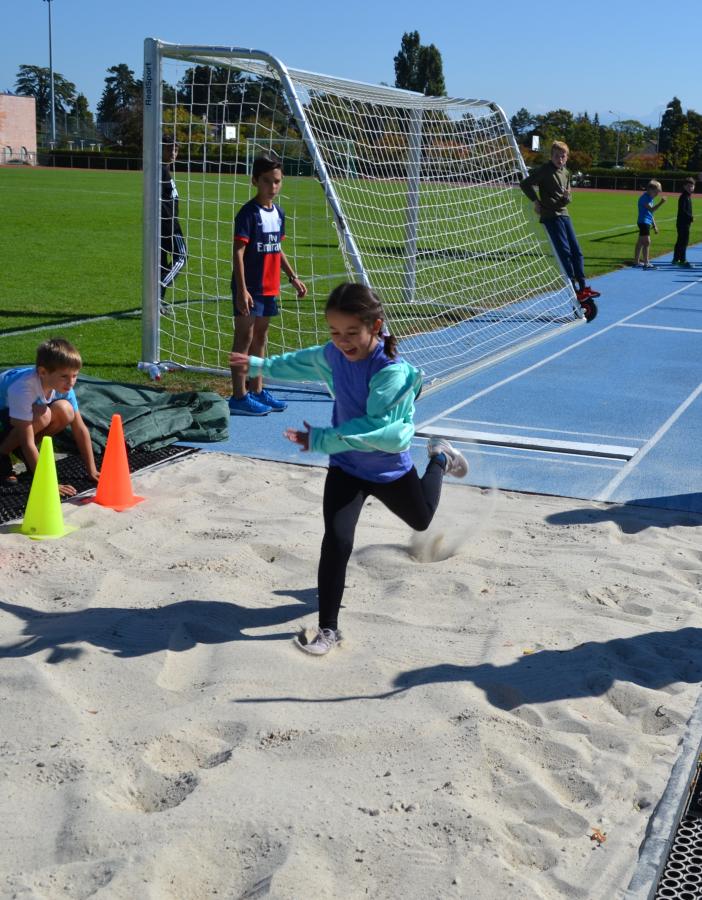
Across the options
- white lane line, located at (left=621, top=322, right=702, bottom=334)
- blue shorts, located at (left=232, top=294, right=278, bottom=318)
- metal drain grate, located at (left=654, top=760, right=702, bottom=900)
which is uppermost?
blue shorts, located at (left=232, top=294, right=278, bottom=318)

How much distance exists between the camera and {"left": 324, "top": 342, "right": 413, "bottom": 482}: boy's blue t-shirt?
4.78 m

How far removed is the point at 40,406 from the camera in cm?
666

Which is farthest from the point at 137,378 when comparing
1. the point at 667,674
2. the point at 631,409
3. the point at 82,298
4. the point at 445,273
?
the point at 445,273

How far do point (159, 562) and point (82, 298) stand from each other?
10.2 meters

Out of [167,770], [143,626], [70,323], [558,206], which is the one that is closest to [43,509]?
[143,626]

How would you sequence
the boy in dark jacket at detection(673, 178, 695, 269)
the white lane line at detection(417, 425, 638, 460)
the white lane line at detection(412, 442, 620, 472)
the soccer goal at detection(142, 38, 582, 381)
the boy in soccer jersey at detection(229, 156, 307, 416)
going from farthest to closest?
the boy in dark jacket at detection(673, 178, 695, 269) → the soccer goal at detection(142, 38, 582, 381) → the boy in soccer jersey at detection(229, 156, 307, 416) → the white lane line at detection(417, 425, 638, 460) → the white lane line at detection(412, 442, 620, 472)

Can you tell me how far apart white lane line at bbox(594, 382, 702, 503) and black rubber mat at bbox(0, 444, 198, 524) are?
2.94 meters

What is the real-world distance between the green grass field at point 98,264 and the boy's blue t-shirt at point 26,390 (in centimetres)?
326

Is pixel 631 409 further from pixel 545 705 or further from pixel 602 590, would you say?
pixel 545 705

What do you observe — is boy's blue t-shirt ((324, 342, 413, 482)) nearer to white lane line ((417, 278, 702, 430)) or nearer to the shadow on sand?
the shadow on sand

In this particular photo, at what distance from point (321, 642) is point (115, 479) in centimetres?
238

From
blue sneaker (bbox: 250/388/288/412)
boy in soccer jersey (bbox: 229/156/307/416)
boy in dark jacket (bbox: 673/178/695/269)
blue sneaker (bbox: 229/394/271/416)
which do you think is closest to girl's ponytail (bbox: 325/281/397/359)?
boy in soccer jersey (bbox: 229/156/307/416)

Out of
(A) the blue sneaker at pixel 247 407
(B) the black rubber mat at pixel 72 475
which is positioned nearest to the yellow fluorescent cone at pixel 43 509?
(B) the black rubber mat at pixel 72 475

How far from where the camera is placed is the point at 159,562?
5.78 meters
